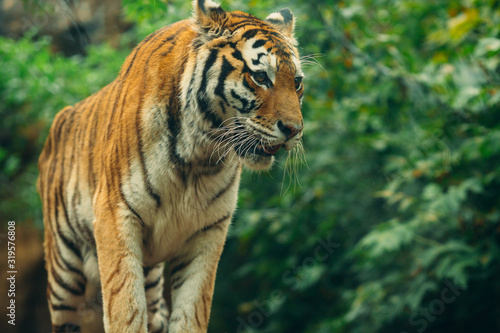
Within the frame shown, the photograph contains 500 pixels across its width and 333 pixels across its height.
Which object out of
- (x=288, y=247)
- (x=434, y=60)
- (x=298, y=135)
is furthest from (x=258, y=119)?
(x=288, y=247)

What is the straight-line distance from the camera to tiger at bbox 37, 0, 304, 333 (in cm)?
254

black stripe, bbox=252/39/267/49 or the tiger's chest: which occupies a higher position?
black stripe, bbox=252/39/267/49

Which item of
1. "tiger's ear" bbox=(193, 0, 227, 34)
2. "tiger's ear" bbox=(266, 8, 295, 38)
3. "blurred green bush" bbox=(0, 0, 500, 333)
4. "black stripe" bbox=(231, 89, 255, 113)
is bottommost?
"blurred green bush" bbox=(0, 0, 500, 333)

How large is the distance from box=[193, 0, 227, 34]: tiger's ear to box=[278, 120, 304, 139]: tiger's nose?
0.58 m

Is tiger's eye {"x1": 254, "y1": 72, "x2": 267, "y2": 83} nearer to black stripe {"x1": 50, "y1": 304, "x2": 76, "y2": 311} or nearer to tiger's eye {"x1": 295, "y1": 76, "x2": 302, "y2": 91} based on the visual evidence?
tiger's eye {"x1": 295, "y1": 76, "x2": 302, "y2": 91}

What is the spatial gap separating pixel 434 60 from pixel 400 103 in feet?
2.18

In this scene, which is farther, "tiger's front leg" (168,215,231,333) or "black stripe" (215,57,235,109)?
"tiger's front leg" (168,215,231,333)

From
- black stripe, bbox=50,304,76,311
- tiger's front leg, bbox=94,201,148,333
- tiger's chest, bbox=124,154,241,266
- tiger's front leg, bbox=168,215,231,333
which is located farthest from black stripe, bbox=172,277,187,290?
black stripe, bbox=50,304,76,311

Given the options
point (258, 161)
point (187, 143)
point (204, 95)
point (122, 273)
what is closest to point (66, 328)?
point (122, 273)

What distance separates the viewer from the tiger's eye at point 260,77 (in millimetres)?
2516

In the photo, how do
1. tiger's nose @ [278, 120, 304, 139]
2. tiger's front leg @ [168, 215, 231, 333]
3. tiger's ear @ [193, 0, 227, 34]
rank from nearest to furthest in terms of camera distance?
tiger's nose @ [278, 120, 304, 139], tiger's ear @ [193, 0, 227, 34], tiger's front leg @ [168, 215, 231, 333]

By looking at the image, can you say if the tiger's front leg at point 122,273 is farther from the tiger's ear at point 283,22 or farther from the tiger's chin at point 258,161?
the tiger's ear at point 283,22

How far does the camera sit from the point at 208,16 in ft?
8.52

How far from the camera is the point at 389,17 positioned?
660cm
